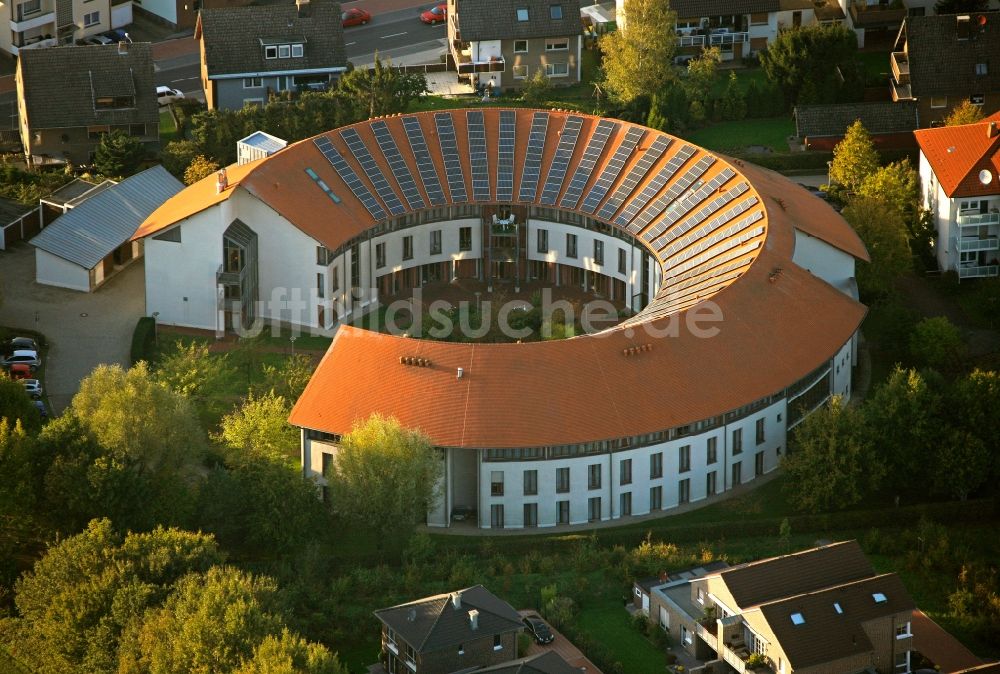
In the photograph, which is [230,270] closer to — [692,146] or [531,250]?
[531,250]

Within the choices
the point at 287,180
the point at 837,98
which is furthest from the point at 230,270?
the point at 837,98

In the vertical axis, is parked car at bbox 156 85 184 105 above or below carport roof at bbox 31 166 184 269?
above

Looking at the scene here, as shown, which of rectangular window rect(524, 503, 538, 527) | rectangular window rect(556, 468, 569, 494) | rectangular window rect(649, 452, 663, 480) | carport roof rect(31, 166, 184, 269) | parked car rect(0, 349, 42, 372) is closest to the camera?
rectangular window rect(556, 468, 569, 494)

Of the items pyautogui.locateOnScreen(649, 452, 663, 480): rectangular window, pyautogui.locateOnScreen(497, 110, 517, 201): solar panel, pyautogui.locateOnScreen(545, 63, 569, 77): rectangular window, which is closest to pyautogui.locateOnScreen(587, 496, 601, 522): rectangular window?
pyautogui.locateOnScreen(649, 452, 663, 480): rectangular window

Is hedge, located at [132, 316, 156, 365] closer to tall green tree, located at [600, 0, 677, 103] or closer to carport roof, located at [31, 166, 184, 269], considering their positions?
carport roof, located at [31, 166, 184, 269]

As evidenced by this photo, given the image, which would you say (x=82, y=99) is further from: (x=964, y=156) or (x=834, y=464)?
(x=834, y=464)

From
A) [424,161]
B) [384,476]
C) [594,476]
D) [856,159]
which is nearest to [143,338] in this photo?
[424,161]

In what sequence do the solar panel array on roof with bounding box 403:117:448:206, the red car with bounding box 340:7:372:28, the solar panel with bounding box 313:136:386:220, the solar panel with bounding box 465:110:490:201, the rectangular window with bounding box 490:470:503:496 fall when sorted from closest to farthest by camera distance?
the rectangular window with bounding box 490:470:503:496 < the solar panel with bounding box 313:136:386:220 < the solar panel array on roof with bounding box 403:117:448:206 < the solar panel with bounding box 465:110:490:201 < the red car with bounding box 340:7:372:28
